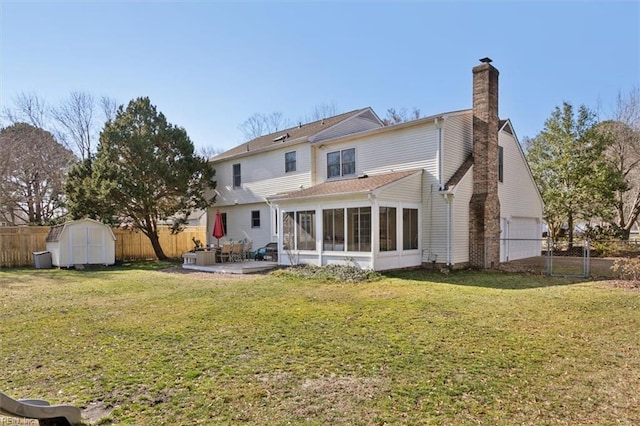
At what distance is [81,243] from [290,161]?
1001cm

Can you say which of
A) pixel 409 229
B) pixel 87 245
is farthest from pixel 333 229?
pixel 87 245

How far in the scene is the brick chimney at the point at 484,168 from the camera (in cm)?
1398

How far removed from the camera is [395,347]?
527cm

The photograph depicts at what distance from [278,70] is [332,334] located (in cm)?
1476

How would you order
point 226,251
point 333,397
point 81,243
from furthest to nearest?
1. point 81,243
2. point 226,251
3. point 333,397

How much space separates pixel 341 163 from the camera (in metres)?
16.3

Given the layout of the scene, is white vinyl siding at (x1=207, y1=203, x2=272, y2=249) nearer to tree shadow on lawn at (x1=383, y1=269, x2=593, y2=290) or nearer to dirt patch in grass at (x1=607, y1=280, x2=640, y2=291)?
tree shadow on lawn at (x1=383, y1=269, x2=593, y2=290)

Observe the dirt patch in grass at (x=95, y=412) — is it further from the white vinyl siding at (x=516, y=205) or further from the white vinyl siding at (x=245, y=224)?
the white vinyl siding at (x=516, y=205)

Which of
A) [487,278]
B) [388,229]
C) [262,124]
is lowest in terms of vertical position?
[487,278]

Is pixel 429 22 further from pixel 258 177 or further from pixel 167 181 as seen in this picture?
pixel 167 181

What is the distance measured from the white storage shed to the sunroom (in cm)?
878

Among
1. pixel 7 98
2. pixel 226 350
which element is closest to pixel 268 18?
pixel 226 350

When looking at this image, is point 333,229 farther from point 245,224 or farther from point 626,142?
point 626,142

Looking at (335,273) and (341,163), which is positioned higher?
(341,163)
